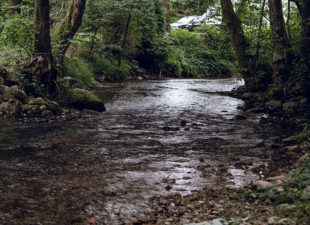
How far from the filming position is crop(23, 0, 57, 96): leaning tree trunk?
9156mm

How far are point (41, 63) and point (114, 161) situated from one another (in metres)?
5.31

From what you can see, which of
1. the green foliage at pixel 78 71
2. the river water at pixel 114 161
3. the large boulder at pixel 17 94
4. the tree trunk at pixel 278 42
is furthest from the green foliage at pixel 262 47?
the large boulder at pixel 17 94

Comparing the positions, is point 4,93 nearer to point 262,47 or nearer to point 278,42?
point 278,42

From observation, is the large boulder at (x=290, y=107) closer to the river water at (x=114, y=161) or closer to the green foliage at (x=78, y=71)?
the river water at (x=114, y=161)

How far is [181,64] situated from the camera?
25266 millimetres

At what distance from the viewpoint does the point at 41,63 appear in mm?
9258

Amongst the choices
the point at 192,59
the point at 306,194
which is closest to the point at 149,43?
the point at 192,59

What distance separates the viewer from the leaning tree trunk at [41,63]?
9156 mm

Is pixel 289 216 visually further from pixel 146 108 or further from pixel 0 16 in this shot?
pixel 0 16

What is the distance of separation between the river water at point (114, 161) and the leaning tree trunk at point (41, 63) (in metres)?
1.77

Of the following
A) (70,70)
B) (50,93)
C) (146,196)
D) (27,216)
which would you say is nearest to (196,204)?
(146,196)

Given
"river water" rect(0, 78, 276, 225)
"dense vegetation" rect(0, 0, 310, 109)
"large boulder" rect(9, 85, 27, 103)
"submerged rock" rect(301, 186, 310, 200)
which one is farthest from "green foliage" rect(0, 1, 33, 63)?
"submerged rock" rect(301, 186, 310, 200)

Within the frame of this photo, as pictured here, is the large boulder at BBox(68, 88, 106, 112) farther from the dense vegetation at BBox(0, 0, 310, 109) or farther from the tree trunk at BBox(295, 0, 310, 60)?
the tree trunk at BBox(295, 0, 310, 60)

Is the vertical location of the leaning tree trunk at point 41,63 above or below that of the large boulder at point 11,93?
above
